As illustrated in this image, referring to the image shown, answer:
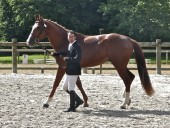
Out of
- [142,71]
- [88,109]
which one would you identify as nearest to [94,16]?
[142,71]

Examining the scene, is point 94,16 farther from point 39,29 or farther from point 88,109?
point 88,109

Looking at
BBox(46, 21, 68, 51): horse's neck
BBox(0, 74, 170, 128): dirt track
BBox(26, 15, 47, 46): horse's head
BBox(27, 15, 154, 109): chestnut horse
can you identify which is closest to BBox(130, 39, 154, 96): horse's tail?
BBox(27, 15, 154, 109): chestnut horse

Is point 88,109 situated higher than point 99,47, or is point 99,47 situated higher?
point 99,47

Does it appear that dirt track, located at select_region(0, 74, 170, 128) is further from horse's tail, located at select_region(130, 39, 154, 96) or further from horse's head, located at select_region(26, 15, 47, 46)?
horse's head, located at select_region(26, 15, 47, 46)

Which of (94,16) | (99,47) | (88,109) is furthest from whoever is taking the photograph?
(94,16)

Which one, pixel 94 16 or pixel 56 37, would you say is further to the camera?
pixel 94 16

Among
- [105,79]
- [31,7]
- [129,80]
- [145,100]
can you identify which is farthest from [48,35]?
[31,7]

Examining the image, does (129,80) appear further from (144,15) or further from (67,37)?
(144,15)

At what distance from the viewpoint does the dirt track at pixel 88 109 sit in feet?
23.1

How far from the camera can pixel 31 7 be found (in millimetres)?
36781

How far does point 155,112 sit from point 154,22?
87.4ft

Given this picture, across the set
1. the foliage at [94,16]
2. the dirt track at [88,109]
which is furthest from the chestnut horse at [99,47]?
the foliage at [94,16]

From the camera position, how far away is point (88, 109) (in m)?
8.76

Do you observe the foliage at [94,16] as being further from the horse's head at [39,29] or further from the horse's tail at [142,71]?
the horse's head at [39,29]
